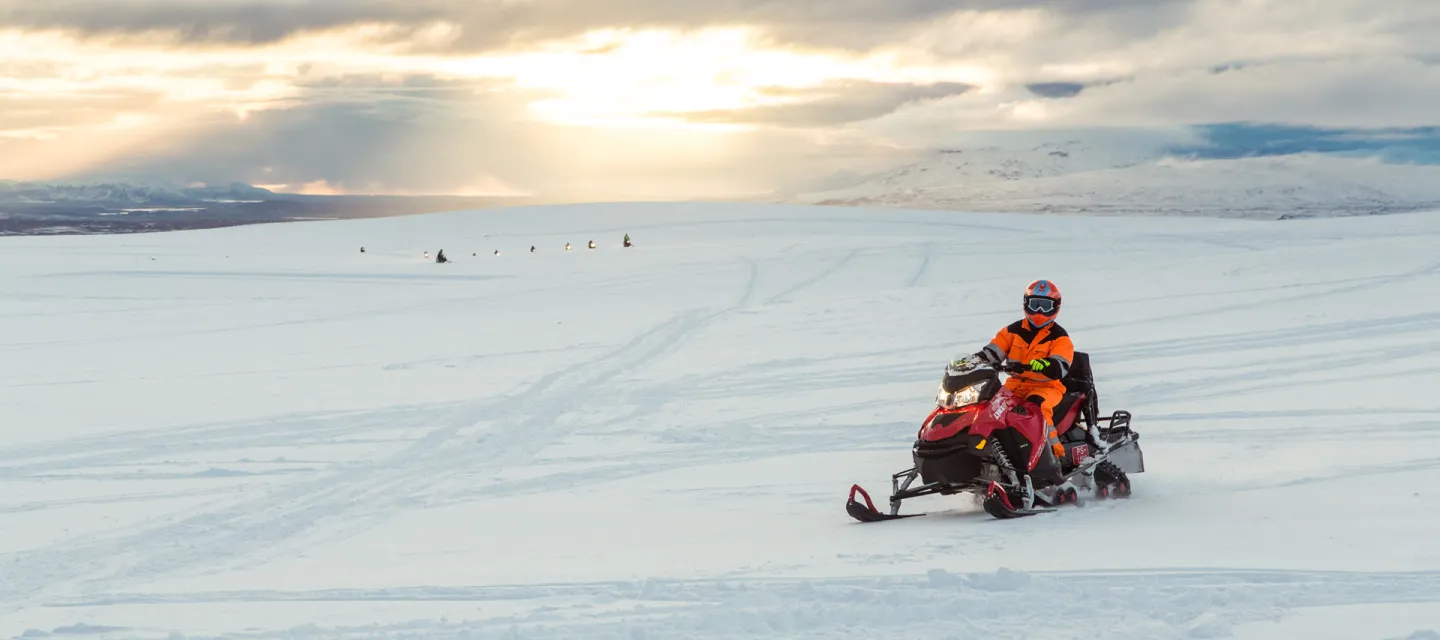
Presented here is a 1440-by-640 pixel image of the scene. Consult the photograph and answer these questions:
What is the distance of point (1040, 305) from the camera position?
28.1ft

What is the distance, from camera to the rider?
851cm

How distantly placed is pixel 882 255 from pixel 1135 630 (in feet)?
111

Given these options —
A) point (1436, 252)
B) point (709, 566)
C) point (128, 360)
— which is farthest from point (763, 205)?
point (709, 566)

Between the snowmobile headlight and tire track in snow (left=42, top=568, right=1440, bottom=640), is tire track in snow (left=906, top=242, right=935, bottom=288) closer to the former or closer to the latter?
the snowmobile headlight

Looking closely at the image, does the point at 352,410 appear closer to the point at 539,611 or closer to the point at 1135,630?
the point at 539,611

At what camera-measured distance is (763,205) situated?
8150 cm

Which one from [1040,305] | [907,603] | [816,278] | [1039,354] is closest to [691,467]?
[1039,354]

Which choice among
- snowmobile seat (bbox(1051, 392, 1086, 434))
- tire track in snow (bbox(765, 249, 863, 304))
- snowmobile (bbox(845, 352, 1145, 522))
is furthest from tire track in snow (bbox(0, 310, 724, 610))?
tire track in snow (bbox(765, 249, 863, 304))

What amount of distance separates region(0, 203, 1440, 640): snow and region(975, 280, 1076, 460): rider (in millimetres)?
835

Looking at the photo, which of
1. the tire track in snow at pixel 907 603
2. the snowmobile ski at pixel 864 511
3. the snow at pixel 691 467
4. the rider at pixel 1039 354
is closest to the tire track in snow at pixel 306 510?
the snow at pixel 691 467

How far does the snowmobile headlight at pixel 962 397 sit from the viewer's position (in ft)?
26.4

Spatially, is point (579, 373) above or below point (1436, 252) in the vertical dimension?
below

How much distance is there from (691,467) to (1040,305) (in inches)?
138

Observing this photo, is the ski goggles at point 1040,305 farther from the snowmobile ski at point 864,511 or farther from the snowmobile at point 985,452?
the snowmobile ski at point 864,511
